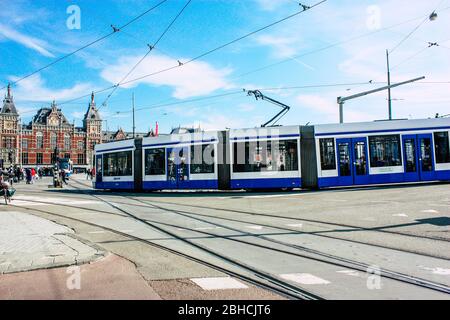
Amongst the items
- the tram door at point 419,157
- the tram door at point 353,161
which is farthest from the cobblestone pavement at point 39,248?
the tram door at point 419,157

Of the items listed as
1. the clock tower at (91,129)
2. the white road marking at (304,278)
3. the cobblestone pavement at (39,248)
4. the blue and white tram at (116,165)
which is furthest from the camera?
the clock tower at (91,129)

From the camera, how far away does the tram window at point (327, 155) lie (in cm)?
1758

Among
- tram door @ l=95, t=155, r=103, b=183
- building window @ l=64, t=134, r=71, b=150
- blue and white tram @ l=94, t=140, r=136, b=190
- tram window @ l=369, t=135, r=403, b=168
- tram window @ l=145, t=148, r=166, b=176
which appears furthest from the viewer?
building window @ l=64, t=134, r=71, b=150

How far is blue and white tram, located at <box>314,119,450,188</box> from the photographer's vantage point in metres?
17.5

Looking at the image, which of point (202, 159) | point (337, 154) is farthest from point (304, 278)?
point (202, 159)

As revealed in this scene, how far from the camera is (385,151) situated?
1753cm

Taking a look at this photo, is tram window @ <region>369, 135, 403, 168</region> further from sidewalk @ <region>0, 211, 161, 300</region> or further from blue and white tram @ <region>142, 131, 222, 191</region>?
sidewalk @ <region>0, 211, 161, 300</region>

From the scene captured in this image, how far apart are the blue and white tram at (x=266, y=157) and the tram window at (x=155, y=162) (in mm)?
4066

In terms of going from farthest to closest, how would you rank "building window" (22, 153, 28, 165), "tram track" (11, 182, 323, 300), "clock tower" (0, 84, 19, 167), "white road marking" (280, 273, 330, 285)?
"building window" (22, 153, 28, 165)
"clock tower" (0, 84, 19, 167)
"white road marking" (280, 273, 330, 285)
"tram track" (11, 182, 323, 300)

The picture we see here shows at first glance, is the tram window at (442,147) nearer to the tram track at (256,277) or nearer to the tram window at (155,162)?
the tram window at (155,162)

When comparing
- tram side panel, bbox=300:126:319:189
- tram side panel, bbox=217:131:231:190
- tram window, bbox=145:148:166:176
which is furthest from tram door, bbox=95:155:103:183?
tram side panel, bbox=300:126:319:189

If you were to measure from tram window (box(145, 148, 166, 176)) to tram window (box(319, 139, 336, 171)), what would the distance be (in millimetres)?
8389

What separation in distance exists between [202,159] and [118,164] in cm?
604
